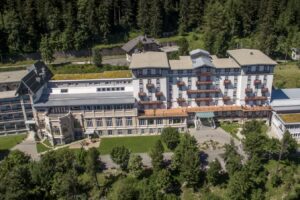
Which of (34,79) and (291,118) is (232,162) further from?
(34,79)

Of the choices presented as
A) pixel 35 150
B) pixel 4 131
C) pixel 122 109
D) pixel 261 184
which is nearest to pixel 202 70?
pixel 122 109

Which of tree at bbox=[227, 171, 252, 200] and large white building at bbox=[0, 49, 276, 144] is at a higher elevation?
large white building at bbox=[0, 49, 276, 144]

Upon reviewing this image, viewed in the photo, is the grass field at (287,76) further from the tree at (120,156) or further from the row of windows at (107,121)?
the tree at (120,156)

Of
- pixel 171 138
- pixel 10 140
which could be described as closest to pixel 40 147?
pixel 10 140

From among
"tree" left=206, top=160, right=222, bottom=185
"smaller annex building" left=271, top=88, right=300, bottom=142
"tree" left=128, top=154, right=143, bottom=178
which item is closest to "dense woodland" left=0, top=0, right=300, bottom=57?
"smaller annex building" left=271, top=88, right=300, bottom=142

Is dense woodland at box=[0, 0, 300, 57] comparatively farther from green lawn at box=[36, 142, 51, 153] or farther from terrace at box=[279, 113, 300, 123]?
green lawn at box=[36, 142, 51, 153]

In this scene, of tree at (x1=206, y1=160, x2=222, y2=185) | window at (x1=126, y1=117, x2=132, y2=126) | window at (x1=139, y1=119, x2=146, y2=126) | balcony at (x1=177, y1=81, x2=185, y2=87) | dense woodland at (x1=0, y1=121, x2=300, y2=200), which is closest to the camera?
dense woodland at (x1=0, y1=121, x2=300, y2=200)
